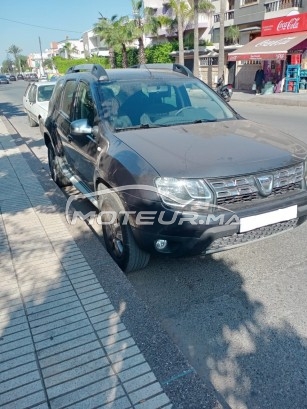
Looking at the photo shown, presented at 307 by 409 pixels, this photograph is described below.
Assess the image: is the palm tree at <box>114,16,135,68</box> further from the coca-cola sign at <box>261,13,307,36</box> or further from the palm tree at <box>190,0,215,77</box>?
the coca-cola sign at <box>261,13,307,36</box>

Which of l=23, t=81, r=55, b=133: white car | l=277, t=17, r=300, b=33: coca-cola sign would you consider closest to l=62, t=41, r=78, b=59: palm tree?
l=277, t=17, r=300, b=33: coca-cola sign

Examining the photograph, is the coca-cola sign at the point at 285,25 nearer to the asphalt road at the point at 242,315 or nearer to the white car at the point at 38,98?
the white car at the point at 38,98

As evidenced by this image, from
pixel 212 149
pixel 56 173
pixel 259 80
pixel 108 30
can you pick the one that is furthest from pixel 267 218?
pixel 108 30

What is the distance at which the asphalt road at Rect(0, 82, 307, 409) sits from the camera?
2.04 metres

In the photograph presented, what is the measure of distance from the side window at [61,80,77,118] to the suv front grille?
2710 millimetres

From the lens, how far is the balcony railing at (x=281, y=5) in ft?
77.5

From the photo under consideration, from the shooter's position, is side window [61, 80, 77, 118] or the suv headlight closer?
the suv headlight

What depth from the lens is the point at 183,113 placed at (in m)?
3.75

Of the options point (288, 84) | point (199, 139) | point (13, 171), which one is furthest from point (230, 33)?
point (199, 139)

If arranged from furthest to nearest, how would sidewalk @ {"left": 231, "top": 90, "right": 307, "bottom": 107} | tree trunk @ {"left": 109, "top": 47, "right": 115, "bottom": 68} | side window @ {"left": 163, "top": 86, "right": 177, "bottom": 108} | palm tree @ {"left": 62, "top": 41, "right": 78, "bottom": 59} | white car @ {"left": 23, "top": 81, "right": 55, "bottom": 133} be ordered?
1. palm tree @ {"left": 62, "top": 41, "right": 78, "bottom": 59}
2. tree trunk @ {"left": 109, "top": 47, "right": 115, "bottom": 68}
3. sidewalk @ {"left": 231, "top": 90, "right": 307, "bottom": 107}
4. white car @ {"left": 23, "top": 81, "right": 55, "bottom": 133}
5. side window @ {"left": 163, "top": 86, "right": 177, "bottom": 108}

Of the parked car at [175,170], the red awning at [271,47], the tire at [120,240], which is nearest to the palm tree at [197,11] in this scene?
the red awning at [271,47]

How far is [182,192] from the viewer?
8.25ft

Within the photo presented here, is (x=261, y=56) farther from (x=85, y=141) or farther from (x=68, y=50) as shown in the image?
(x=68, y=50)

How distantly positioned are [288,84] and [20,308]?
22.8 metres
